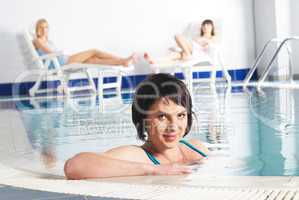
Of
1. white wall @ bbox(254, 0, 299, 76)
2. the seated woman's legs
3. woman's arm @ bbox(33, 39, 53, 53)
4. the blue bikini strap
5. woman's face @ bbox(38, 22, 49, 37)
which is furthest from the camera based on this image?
white wall @ bbox(254, 0, 299, 76)

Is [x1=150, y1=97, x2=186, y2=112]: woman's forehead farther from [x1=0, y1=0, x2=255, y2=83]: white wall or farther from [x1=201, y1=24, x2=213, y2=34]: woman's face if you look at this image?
[x1=0, y1=0, x2=255, y2=83]: white wall

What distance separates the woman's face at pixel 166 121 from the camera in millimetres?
2529

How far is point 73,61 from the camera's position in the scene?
893 cm

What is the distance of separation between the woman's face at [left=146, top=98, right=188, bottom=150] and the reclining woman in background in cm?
564

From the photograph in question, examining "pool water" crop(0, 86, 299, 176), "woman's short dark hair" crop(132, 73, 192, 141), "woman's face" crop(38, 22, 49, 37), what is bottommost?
"pool water" crop(0, 86, 299, 176)

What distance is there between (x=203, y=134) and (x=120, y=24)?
25.3 feet

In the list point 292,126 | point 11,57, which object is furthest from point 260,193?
point 11,57

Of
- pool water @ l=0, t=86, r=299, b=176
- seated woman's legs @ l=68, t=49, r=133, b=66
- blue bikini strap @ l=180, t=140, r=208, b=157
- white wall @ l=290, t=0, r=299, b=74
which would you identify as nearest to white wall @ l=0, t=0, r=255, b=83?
white wall @ l=290, t=0, r=299, b=74

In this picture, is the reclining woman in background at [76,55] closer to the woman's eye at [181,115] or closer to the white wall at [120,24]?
the white wall at [120,24]

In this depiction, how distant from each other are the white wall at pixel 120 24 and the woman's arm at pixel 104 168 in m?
8.93

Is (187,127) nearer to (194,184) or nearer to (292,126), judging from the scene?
(194,184)

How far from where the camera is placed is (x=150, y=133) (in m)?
2.66

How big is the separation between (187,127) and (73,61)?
6337mm

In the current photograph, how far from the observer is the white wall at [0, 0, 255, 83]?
37.0 feet
